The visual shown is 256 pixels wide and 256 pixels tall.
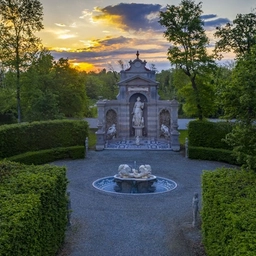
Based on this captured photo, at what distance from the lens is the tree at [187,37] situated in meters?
23.6

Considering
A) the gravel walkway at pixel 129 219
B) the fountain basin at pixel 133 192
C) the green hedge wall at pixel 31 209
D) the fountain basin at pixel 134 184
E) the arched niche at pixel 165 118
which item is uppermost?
the arched niche at pixel 165 118

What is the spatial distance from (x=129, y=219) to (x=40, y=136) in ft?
37.5

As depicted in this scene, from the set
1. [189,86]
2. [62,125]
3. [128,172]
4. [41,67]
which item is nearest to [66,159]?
[62,125]

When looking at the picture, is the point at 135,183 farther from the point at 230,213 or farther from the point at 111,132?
the point at 111,132

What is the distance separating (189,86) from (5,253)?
2312 centimetres

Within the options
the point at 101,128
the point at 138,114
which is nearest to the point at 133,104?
the point at 138,114

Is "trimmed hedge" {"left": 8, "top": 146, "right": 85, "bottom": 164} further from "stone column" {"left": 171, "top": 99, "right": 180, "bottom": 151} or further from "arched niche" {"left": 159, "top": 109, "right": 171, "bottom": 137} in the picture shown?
"arched niche" {"left": 159, "top": 109, "right": 171, "bottom": 137}

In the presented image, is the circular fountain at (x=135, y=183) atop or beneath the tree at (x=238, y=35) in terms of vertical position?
beneath

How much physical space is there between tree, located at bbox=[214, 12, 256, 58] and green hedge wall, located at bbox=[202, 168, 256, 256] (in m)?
15.3

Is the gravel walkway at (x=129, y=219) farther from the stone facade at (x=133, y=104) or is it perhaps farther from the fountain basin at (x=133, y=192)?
the stone facade at (x=133, y=104)

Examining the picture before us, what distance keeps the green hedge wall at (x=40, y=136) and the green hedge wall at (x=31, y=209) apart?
9.88 metres

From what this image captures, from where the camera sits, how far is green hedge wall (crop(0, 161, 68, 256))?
5.38m

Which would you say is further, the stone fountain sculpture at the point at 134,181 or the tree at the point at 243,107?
the stone fountain sculpture at the point at 134,181

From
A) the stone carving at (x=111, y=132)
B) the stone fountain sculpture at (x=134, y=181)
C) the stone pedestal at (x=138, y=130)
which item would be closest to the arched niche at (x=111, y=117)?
the stone carving at (x=111, y=132)
